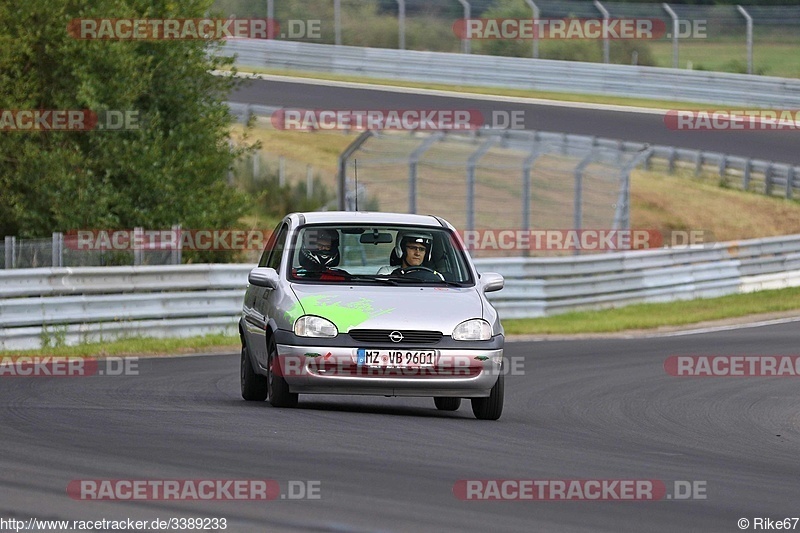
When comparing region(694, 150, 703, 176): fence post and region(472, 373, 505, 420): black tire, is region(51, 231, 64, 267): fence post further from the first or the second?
region(694, 150, 703, 176): fence post

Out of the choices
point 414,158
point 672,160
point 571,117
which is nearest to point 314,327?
point 414,158

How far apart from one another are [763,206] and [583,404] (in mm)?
24236

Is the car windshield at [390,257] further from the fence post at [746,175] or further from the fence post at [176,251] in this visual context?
the fence post at [746,175]

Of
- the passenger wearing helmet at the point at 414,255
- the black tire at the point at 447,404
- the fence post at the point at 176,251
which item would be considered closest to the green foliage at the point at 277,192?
the fence post at the point at 176,251

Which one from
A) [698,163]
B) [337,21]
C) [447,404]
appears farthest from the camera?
[337,21]

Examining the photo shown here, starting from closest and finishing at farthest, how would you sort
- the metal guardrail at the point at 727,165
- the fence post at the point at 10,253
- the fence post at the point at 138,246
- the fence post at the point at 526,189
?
1. the fence post at the point at 10,253
2. the fence post at the point at 138,246
3. the fence post at the point at 526,189
4. the metal guardrail at the point at 727,165

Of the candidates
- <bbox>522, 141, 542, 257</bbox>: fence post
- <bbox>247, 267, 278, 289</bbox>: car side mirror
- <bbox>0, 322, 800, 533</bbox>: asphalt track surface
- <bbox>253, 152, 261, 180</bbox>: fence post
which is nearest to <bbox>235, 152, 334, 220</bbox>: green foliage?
<bbox>253, 152, 261, 180</bbox>: fence post

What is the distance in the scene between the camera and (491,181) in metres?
33.7

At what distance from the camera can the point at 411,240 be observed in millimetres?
11859

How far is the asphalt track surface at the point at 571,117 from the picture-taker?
36875mm

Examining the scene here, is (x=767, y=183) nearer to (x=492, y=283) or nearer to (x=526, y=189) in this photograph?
(x=526, y=189)

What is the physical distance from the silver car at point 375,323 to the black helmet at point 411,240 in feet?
0.04

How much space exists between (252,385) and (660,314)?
13.6 meters

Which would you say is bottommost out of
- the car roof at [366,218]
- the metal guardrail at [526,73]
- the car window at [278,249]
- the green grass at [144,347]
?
the green grass at [144,347]
